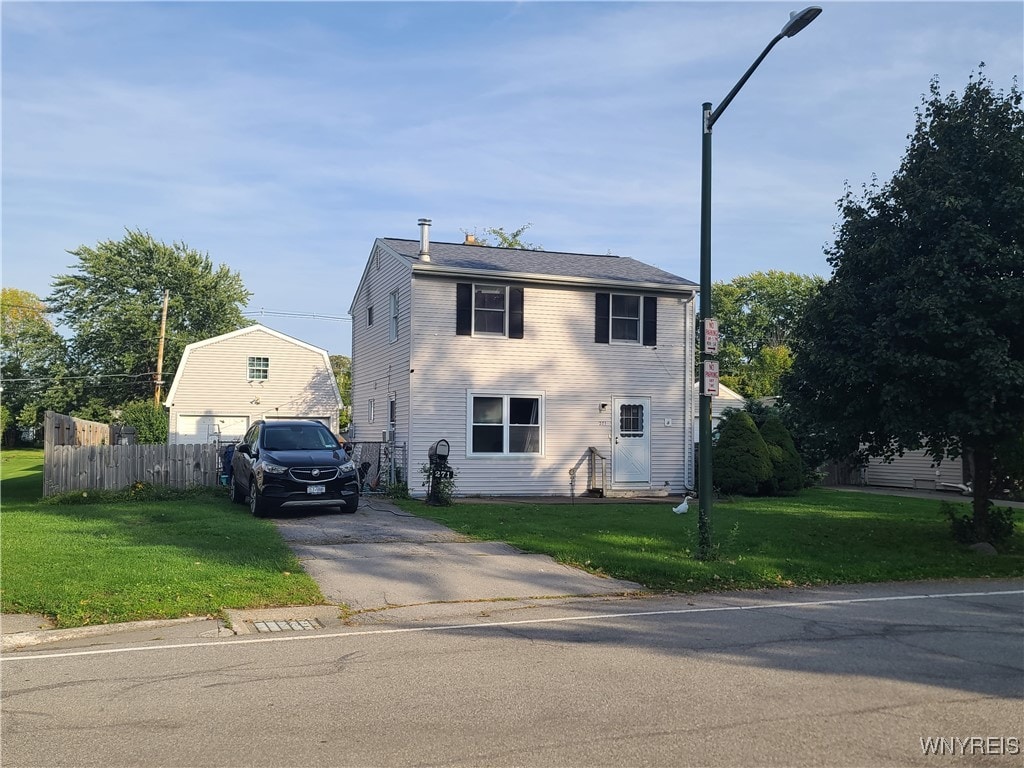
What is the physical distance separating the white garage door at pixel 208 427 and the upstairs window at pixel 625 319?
19.8 m

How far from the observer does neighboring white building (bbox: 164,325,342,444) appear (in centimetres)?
3700

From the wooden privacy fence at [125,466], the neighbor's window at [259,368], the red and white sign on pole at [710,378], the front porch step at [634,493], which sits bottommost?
the front porch step at [634,493]

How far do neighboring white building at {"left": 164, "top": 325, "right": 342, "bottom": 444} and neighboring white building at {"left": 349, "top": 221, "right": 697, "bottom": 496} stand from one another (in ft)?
49.8

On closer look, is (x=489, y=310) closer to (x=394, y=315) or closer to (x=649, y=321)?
(x=394, y=315)

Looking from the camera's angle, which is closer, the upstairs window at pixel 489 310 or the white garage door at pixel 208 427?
the upstairs window at pixel 489 310

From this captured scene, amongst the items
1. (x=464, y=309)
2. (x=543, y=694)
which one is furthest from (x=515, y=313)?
(x=543, y=694)

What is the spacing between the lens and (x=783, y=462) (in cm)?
2444

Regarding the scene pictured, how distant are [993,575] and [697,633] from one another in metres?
6.10

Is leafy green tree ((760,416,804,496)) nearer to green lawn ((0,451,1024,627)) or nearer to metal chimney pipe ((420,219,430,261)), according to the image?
green lawn ((0,451,1024,627))

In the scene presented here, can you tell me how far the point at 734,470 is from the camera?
23422 mm

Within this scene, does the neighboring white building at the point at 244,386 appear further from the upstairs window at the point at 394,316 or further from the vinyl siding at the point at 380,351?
the upstairs window at the point at 394,316

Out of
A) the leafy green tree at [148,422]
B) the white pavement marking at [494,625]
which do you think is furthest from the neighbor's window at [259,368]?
the white pavement marking at [494,625]

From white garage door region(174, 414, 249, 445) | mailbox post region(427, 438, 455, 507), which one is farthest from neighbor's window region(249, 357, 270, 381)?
mailbox post region(427, 438, 455, 507)

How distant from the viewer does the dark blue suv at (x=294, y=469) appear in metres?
15.8
